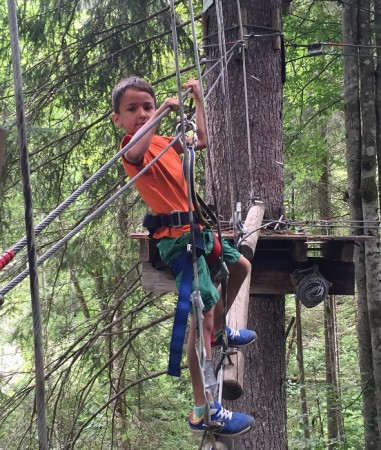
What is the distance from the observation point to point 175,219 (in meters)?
1.97

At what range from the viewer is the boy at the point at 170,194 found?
189 cm

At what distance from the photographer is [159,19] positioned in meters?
4.43

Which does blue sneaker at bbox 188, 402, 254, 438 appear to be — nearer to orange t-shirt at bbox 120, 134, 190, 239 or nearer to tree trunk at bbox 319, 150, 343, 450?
orange t-shirt at bbox 120, 134, 190, 239

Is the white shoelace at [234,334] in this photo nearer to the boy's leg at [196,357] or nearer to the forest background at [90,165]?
the boy's leg at [196,357]

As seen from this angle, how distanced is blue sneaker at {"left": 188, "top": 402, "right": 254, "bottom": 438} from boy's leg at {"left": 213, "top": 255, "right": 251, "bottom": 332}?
1.25 feet

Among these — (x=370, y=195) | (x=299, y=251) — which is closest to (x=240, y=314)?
(x=299, y=251)

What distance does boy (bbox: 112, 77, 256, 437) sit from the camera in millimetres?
1892

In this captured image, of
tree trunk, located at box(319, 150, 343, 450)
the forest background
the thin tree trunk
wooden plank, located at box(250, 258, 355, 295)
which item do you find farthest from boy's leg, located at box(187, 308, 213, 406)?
tree trunk, located at box(319, 150, 343, 450)

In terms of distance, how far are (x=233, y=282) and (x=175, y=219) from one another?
0.45m

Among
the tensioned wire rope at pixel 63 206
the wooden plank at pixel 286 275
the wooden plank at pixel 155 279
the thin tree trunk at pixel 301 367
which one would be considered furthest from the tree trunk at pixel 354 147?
the tensioned wire rope at pixel 63 206

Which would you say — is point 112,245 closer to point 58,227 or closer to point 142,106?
point 58,227

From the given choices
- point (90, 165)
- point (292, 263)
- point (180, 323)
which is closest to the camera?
point (180, 323)

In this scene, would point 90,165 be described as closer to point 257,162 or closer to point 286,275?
Result: point 257,162

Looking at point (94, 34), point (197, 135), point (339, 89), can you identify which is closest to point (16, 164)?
point (94, 34)
